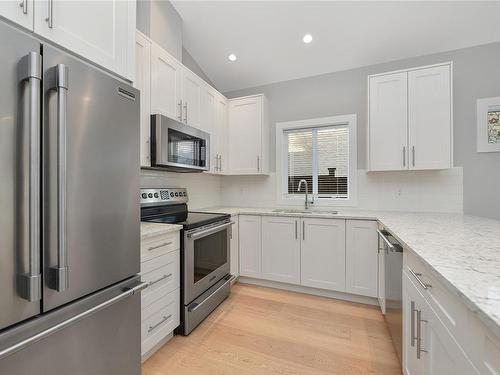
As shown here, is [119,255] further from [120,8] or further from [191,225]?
[120,8]

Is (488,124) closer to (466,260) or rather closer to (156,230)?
(466,260)

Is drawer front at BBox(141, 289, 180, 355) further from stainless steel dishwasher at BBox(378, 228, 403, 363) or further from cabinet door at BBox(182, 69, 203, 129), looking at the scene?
cabinet door at BBox(182, 69, 203, 129)

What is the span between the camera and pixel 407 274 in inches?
53.4

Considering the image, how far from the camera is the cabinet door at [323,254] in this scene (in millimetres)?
2541

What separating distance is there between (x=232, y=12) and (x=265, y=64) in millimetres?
769

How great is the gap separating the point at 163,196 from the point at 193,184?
69cm

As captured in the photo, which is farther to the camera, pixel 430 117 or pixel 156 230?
pixel 430 117

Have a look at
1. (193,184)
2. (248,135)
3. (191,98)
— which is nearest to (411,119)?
(248,135)

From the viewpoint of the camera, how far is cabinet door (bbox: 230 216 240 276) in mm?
2871

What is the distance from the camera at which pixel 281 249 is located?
A: 2.79m

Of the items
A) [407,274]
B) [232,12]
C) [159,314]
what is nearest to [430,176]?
[407,274]

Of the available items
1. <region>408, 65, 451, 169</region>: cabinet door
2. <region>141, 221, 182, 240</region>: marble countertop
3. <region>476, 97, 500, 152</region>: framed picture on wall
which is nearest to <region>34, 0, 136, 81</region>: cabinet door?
<region>141, 221, 182, 240</region>: marble countertop

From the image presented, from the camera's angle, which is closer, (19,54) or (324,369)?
(19,54)

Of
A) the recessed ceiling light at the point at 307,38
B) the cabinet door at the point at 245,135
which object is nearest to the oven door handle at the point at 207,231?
the cabinet door at the point at 245,135
